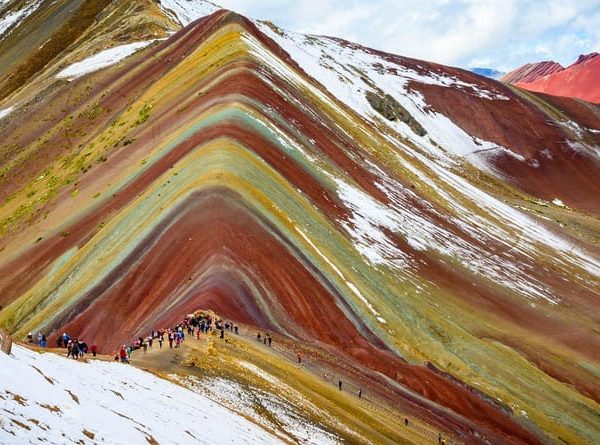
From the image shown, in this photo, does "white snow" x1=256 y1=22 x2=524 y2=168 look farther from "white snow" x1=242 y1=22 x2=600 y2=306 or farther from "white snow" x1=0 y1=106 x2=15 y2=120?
"white snow" x1=0 y1=106 x2=15 y2=120

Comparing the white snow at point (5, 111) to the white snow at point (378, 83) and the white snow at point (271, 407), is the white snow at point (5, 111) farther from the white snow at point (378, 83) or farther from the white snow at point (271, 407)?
the white snow at point (271, 407)

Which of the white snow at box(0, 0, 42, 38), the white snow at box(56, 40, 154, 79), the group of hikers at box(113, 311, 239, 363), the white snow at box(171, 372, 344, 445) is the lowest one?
the white snow at box(171, 372, 344, 445)

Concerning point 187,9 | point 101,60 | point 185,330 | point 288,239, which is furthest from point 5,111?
point 185,330

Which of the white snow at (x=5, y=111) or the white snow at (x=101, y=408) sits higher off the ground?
the white snow at (x=5, y=111)

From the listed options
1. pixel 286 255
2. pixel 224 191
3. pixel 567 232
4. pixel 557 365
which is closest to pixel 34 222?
pixel 224 191

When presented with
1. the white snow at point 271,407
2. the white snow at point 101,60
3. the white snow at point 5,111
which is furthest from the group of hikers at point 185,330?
the white snow at point 101,60

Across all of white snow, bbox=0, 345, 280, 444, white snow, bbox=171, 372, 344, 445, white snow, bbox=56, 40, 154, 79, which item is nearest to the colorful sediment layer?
white snow, bbox=56, 40, 154, 79

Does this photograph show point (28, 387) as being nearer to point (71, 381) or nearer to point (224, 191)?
point (71, 381)
